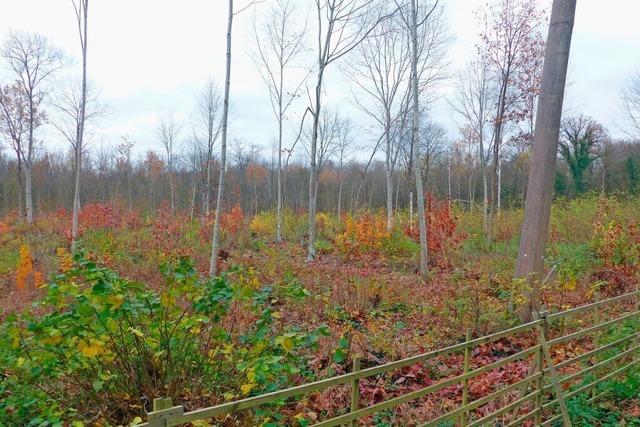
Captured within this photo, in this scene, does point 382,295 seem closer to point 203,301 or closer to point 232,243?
point 203,301

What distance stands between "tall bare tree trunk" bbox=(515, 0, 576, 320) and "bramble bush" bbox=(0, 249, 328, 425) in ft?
13.4

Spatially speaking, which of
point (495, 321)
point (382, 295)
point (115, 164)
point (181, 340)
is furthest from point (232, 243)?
point (115, 164)

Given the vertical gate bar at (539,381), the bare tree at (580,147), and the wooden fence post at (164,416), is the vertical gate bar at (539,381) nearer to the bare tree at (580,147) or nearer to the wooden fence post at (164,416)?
the wooden fence post at (164,416)

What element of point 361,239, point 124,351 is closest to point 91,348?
point 124,351

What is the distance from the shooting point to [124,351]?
2844 mm

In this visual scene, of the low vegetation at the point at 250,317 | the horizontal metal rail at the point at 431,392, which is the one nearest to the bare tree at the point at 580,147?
the low vegetation at the point at 250,317

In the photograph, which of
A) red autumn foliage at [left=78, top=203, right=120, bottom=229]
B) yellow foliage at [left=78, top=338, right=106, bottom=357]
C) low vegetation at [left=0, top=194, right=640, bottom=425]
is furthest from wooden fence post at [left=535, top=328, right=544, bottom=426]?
red autumn foliage at [left=78, top=203, right=120, bottom=229]

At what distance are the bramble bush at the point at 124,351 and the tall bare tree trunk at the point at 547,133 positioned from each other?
13.4 ft

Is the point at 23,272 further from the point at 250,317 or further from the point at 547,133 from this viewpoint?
the point at 547,133

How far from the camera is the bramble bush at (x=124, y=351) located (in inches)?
98.0

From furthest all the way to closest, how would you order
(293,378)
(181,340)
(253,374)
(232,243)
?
(232,243) → (293,378) → (181,340) → (253,374)

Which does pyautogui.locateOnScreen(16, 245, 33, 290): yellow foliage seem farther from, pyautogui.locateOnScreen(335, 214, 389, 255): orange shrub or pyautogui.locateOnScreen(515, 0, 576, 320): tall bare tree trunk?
pyautogui.locateOnScreen(515, 0, 576, 320): tall bare tree trunk

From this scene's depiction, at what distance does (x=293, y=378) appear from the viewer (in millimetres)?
3842

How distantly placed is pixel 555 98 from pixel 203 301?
16.9 feet
